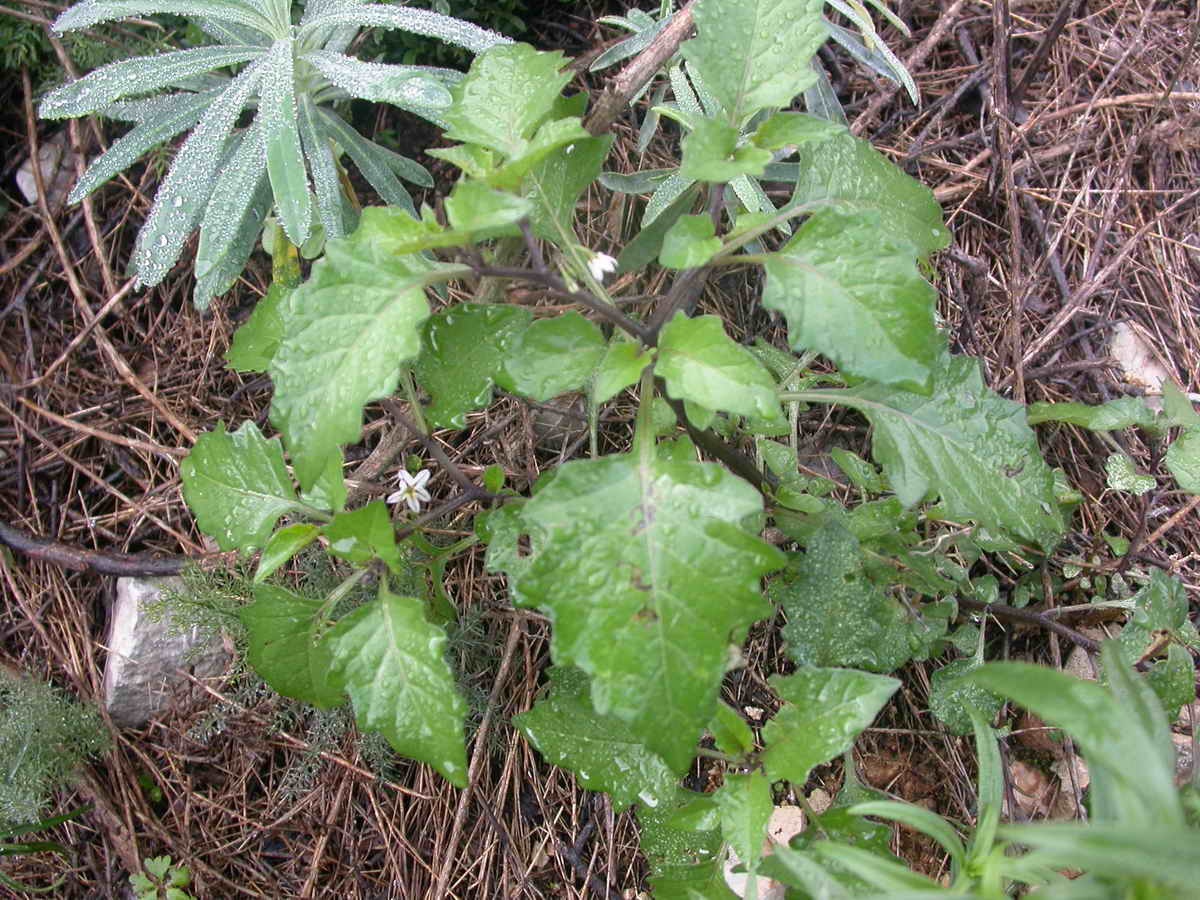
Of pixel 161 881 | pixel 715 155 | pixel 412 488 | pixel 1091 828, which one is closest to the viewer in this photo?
pixel 1091 828

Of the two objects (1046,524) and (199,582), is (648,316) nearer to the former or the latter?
(1046,524)

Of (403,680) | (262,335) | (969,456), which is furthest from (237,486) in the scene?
(969,456)

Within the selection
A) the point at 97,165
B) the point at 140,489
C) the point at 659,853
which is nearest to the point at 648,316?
the point at 659,853

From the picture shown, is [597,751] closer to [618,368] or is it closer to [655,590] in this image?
[655,590]

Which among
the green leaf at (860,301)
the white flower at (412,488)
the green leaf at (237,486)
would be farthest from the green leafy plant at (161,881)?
the green leaf at (860,301)

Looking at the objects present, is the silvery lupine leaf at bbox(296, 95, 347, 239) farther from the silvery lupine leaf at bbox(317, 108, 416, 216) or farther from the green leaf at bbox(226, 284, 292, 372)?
the green leaf at bbox(226, 284, 292, 372)

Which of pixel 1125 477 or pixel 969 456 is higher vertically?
pixel 969 456

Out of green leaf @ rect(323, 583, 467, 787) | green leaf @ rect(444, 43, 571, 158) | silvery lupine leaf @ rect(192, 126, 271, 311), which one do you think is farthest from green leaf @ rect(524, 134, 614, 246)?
silvery lupine leaf @ rect(192, 126, 271, 311)
